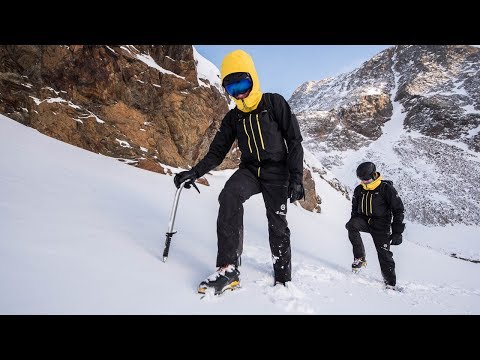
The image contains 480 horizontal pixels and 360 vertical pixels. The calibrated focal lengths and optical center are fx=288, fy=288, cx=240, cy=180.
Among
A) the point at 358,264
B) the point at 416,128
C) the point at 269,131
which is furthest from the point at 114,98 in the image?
the point at 416,128

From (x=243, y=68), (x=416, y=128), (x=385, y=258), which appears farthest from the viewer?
(x=416, y=128)

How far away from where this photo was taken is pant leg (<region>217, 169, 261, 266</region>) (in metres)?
2.61

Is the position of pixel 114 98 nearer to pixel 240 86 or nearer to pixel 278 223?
pixel 240 86

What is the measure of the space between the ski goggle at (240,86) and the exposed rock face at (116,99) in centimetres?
686

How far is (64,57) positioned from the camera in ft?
29.1

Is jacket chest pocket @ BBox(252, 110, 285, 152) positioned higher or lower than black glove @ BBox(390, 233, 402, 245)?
higher

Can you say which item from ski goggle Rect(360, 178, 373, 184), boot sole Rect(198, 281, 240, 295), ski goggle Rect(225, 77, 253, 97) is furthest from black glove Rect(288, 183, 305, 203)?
ski goggle Rect(360, 178, 373, 184)

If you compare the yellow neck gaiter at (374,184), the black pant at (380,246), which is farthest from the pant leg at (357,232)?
the yellow neck gaiter at (374,184)

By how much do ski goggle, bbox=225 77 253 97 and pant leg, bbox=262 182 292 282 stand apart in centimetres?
97

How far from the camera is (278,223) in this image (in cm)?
298

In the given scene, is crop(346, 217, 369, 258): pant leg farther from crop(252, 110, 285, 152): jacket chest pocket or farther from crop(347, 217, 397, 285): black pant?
crop(252, 110, 285, 152): jacket chest pocket

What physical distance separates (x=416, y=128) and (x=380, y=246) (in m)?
50.4

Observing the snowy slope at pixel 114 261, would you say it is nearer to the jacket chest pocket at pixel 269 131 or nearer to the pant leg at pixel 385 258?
the pant leg at pixel 385 258
